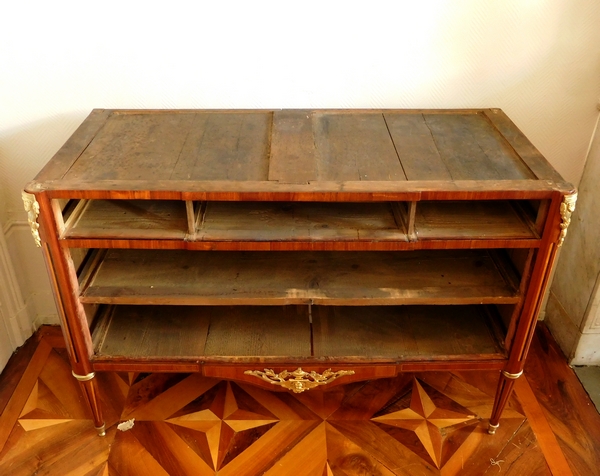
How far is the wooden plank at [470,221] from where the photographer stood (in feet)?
3.43

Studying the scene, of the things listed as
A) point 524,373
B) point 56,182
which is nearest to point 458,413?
point 524,373

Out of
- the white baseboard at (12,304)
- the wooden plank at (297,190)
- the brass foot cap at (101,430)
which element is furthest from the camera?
the white baseboard at (12,304)

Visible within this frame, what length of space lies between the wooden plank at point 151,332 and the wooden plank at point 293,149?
1.41 ft

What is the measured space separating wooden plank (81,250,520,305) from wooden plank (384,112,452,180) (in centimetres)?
23

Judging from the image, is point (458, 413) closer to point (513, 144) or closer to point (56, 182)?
point (513, 144)

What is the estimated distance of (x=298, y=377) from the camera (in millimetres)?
1204

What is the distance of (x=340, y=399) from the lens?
1438 millimetres

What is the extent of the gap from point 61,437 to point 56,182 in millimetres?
678

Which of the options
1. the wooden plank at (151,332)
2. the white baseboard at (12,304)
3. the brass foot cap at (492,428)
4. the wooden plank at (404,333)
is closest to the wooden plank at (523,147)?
the wooden plank at (404,333)

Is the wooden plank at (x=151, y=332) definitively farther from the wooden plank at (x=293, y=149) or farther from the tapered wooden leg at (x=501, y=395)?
the tapered wooden leg at (x=501, y=395)

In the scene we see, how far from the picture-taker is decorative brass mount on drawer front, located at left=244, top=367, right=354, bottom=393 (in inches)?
47.2

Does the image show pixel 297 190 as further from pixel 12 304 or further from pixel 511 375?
pixel 12 304

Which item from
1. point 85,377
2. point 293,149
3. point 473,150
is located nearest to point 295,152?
point 293,149

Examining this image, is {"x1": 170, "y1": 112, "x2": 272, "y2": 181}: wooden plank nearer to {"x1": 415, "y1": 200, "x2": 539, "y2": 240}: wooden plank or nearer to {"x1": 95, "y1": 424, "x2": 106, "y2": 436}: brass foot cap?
{"x1": 415, "y1": 200, "x2": 539, "y2": 240}: wooden plank
